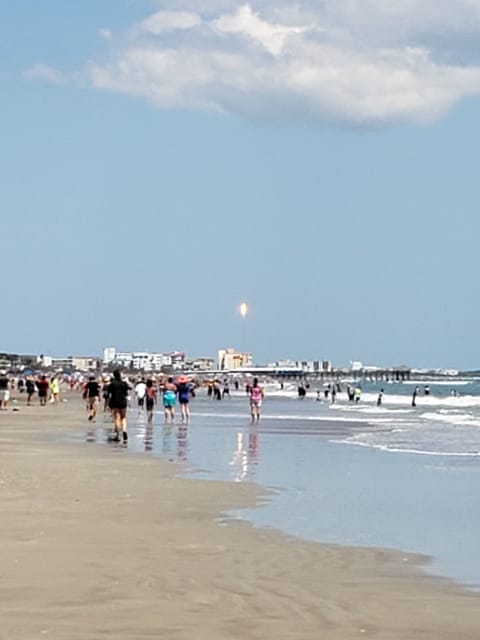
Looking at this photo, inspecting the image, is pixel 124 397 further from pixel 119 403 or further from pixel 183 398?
pixel 183 398

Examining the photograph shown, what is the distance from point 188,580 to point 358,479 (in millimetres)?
8820

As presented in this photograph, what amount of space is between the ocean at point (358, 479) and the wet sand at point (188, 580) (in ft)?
1.90

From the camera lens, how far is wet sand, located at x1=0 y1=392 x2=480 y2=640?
6.78 meters

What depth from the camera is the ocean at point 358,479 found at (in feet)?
36.0

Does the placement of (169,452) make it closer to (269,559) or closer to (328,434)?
(328,434)

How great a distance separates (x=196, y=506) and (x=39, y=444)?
11.0 m

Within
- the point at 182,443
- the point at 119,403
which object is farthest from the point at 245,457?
the point at 119,403

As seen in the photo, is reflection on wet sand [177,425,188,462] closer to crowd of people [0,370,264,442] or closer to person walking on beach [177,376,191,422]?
crowd of people [0,370,264,442]

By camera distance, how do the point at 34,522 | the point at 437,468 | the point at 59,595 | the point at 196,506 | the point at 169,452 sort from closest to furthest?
the point at 59,595, the point at 34,522, the point at 196,506, the point at 437,468, the point at 169,452

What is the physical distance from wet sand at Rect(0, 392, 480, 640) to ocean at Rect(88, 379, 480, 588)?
22.8 inches

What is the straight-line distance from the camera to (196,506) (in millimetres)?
13047

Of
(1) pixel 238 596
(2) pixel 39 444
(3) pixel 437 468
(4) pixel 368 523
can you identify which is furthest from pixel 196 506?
(2) pixel 39 444

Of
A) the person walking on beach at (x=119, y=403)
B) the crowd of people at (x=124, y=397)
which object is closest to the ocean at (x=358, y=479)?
the person walking on beach at (x=119, y=403)

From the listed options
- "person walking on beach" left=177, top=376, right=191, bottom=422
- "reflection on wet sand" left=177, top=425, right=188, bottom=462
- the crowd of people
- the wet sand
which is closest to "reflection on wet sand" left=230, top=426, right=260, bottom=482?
"reflection on wet sand" left=177, top=425, right=188, bottom=462
